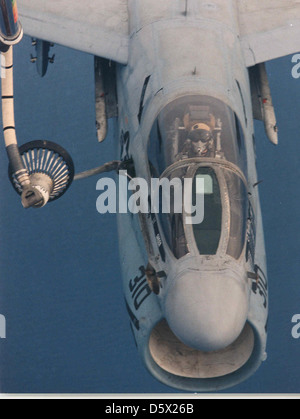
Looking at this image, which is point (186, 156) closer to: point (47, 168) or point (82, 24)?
point (47, 168)

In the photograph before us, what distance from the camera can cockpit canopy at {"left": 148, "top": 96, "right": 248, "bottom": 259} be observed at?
11258mm

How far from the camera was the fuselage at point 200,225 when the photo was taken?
11.0 m

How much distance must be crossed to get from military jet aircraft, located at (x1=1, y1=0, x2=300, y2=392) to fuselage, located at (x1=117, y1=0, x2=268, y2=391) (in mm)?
21

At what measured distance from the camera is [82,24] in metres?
15.6

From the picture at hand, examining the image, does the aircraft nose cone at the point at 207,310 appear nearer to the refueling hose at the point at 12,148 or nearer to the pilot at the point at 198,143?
the pilot at the point at 198,143

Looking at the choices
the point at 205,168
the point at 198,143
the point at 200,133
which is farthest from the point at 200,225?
the point at 200,133

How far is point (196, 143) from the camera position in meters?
11.9

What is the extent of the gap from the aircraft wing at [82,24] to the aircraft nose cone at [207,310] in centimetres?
560

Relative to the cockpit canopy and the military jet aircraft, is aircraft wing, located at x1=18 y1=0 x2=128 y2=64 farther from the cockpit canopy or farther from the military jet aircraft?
the cockpit canopy

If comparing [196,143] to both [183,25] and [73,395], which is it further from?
[73,395]

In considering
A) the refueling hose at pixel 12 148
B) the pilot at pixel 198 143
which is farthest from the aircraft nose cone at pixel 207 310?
the refueling hose at pixel 12 148

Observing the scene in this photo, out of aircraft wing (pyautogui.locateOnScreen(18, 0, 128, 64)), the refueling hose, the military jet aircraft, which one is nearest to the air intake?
the military jet aircraft

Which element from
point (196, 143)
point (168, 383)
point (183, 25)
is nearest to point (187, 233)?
point (196, 143)
